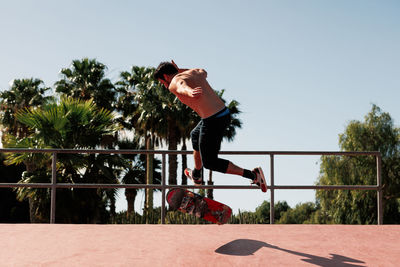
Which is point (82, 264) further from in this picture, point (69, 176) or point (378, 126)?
point (378, 126)

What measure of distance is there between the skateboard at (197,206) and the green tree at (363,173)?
105 ft

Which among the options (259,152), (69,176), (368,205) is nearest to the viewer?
(259,152)

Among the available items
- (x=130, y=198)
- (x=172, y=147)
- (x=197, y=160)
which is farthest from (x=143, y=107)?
(x=197, y=160)

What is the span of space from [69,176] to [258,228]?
41.2ft

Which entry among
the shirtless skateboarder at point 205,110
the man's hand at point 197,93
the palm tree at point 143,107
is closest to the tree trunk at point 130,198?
the palm tree at point 143,107

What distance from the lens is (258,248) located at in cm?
460

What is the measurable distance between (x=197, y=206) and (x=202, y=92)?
1.33 metres

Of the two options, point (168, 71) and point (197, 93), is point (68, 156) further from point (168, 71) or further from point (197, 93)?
point (197, 93)

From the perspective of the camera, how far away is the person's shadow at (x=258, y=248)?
422 centimetres

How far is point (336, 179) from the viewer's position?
122 feet

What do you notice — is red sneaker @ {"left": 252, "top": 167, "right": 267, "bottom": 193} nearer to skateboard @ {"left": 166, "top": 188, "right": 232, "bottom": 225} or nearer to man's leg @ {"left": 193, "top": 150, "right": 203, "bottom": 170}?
skateboard @ {"left": 166, "top": 188, "right": 232, "bottom": 225}

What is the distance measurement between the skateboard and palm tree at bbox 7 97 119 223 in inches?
468

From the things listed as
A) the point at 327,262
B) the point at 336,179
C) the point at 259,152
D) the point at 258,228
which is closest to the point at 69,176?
the point at 259,152

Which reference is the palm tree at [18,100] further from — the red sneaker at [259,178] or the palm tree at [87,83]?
the red sneaker at [259,178]
